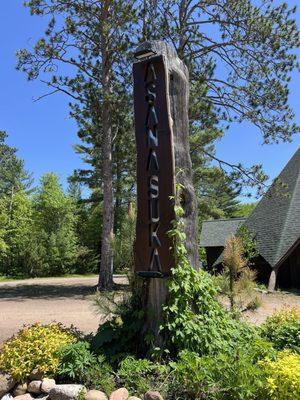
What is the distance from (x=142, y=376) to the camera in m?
4.55

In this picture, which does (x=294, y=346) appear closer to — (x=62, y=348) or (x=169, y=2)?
(x=62, y=348)

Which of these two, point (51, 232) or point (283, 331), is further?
point (51, 232)

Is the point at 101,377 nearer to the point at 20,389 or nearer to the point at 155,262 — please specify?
the point at 20,389

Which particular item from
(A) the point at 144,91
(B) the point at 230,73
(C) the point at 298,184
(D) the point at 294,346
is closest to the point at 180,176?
(A) the point at 144,91

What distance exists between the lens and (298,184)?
20.9 meters

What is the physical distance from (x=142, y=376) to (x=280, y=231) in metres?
15.4

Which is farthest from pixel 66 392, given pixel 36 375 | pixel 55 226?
pixel 55 226

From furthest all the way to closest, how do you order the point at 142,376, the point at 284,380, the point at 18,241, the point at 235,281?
1. the point at 18,241
2. the point at 235,281
3. the point at 142,376
4. the point at 284,380

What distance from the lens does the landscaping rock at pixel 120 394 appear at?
13.5ft

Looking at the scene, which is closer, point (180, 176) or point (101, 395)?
point (101, 395)

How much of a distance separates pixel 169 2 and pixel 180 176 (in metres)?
14.4

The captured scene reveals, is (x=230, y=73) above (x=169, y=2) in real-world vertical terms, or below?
below

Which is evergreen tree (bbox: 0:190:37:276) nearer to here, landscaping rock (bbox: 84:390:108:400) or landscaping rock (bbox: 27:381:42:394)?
landscaping rock (bbox: 27:381:42:394)

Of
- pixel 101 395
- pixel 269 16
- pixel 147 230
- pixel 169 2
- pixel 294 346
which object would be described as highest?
pixel 169 2
